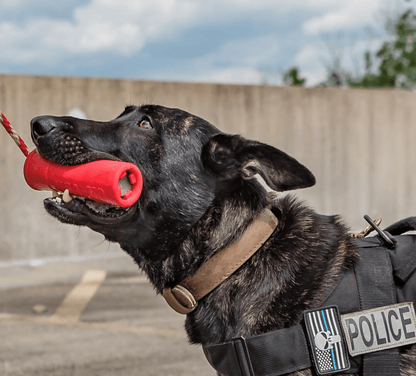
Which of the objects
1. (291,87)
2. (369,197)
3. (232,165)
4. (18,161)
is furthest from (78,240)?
(232,165)

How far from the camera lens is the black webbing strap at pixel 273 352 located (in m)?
1.73

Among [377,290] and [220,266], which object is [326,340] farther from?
[220,266]

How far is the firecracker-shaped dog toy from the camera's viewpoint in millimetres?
1906

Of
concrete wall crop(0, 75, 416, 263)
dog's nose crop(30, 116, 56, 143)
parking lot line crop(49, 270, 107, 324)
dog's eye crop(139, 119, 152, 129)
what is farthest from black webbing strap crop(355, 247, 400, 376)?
concrete wall crop(0, 75, 416, 263)

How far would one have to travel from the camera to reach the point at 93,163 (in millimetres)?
1978

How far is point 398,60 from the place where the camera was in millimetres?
27797

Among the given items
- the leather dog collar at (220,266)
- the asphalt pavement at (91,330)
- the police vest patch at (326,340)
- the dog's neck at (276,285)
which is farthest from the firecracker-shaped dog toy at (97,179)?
the asphalt pavement at (91,330)

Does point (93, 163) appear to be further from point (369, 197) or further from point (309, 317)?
point (369, 197)

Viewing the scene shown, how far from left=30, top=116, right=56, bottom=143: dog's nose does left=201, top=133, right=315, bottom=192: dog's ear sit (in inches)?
25.8

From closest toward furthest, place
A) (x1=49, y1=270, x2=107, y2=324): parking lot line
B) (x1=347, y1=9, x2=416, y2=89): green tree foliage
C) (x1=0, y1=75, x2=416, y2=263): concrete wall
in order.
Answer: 1. (x1=49, y1=270, x2=107, y2=324): parking lot line
2. (x1=0, y1=75, x2=416, y2=263): concrete wall
3. (x1=347, y1=9, x2=416, y2=89): green tree foliage

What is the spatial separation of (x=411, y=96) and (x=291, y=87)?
11.8 feet

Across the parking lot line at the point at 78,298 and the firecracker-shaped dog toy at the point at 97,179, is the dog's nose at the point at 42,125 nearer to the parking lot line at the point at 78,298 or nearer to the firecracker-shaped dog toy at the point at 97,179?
the firecracker-shaped dog toy at the point at 97,179

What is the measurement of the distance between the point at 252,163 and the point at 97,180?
63 cm

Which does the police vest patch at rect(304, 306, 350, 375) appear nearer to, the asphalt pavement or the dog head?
the dog head
